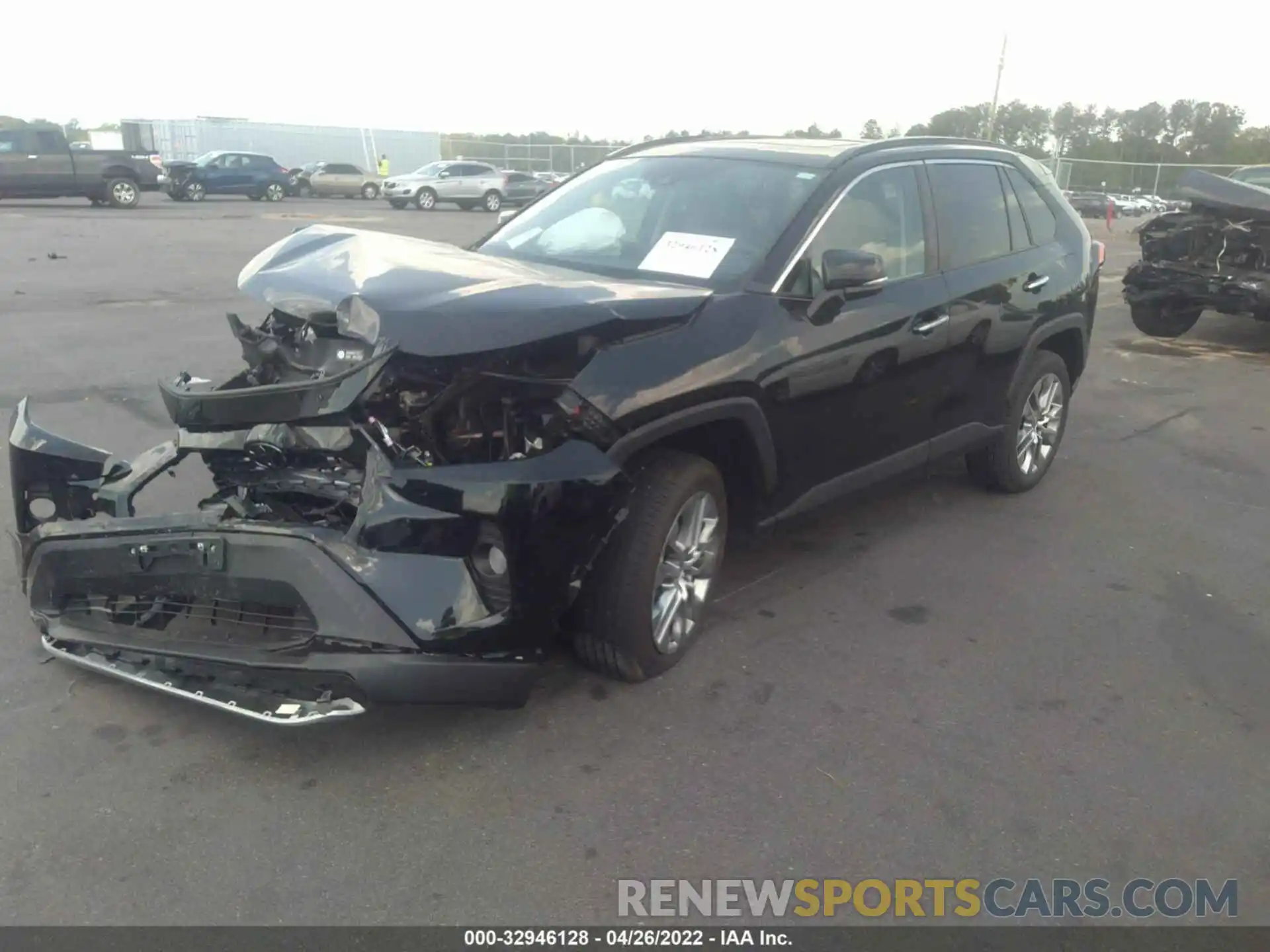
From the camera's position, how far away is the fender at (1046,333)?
5.54m

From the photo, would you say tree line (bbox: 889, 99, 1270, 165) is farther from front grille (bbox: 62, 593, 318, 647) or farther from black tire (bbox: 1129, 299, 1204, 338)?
front grille (bbox: 62, 593, 318, 647)

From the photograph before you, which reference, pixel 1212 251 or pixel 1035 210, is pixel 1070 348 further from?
pixel 1212 251

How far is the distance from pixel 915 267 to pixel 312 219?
75.3 ft

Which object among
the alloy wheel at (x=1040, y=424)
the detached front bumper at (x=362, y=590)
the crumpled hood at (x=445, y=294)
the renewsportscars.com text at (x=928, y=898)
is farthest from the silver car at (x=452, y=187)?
the renewsportscars.com text at (x=928, y=898)

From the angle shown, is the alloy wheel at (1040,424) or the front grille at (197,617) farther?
the alloy wheel at (1040,424)

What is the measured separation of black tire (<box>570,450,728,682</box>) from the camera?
11.3ft

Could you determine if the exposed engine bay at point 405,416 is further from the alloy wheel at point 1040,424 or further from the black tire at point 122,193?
the black tire at point 122,193

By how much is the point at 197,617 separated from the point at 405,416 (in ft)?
2.97

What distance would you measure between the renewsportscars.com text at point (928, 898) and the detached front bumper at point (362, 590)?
79 centimetres

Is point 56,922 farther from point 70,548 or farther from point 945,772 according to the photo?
point 945,772

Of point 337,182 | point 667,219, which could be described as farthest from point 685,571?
point 337,182

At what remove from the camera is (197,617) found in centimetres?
329
